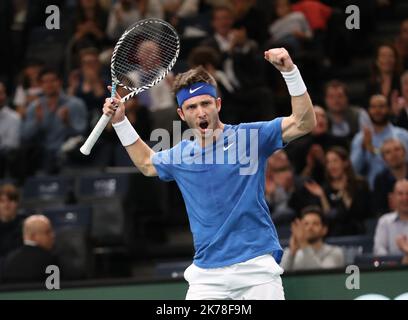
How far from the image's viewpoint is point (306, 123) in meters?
7.67

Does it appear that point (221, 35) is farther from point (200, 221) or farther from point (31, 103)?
point (200, 221)

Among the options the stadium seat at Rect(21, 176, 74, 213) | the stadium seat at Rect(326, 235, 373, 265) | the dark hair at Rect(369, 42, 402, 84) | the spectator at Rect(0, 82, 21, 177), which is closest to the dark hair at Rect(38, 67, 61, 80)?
the spectator at Rect(0, 82, 21, 177)

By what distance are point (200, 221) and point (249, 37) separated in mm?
6699

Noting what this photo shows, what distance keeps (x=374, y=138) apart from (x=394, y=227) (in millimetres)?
1460

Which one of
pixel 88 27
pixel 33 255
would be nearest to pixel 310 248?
pixel 33 255

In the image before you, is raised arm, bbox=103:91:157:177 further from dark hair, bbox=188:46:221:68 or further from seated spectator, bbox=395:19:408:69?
seated spectator, bbox=395:19:408:69

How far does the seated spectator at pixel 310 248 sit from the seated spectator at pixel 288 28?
334 cm

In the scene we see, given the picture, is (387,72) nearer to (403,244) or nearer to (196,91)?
(403,244)

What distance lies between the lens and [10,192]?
1272 cm

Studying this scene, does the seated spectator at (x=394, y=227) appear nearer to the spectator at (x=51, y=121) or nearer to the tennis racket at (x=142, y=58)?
the tennis racket at (x=142, y=58)

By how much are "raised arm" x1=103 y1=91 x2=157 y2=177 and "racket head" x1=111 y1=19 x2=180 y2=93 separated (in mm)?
292

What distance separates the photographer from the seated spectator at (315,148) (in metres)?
12.4

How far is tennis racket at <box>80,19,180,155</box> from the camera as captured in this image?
28.6ft

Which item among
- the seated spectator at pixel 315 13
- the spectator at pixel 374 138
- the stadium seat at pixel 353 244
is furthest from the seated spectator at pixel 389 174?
the seated spectator at pixel 315 13
